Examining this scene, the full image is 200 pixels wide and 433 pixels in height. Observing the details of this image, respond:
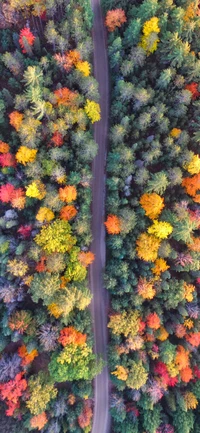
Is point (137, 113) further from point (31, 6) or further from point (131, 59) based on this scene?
point (31, 6)

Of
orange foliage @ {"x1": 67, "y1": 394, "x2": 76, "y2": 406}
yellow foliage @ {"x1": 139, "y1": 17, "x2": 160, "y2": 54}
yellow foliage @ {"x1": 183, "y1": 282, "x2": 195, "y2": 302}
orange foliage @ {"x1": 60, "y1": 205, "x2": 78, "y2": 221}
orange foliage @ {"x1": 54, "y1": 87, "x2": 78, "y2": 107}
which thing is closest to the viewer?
yellow foliage @ {"x1": 139, "y1": 17, "x2": 160, "y2": 54}

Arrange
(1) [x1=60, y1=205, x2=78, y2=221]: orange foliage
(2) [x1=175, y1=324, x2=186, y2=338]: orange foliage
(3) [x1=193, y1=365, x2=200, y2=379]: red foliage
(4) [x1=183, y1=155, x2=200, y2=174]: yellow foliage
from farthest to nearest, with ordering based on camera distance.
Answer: (3) [x1=193, y1=365, x2=200, y2=379]: red foliage < (2) [x1=175, y1=324, x2=186, y2=338]: orange foliage < (4) [x1=183, y1=155, x2=200, y2=174]: yellow foliage < (1) [x1=60, y1=205, x2=78, y2=221]: orange foliage

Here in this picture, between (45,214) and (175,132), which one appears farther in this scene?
(175,132)

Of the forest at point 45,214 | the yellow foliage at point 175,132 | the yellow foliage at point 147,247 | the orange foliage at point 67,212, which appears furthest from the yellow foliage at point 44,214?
the yellow foliage at point 175,132

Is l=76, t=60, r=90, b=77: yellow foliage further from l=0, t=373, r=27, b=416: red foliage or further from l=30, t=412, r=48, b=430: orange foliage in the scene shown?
l=30, t=412, r=48, b=430: orange foliage

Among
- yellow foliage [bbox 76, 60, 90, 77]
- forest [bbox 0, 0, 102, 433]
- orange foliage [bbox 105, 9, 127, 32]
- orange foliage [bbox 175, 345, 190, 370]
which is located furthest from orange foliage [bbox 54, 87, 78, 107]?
orange foliage [bbox 175, 345, 190, 370]

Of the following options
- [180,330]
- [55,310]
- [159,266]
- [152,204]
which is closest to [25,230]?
[55,310]

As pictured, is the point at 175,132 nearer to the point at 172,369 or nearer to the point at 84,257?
the point at 84,257
